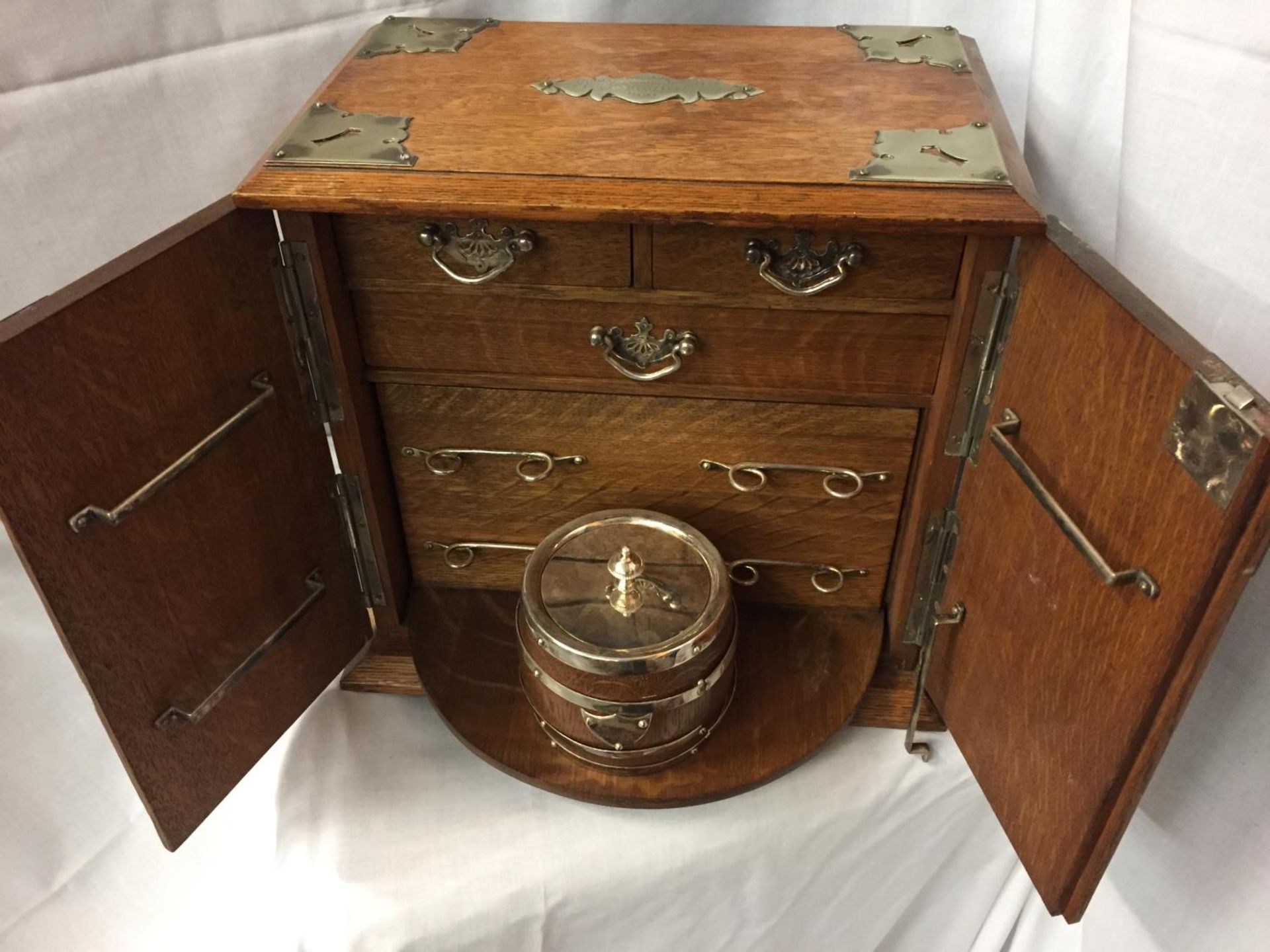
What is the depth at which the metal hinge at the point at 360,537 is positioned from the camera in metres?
0.91

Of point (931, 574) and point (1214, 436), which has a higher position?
point (1214, 436)

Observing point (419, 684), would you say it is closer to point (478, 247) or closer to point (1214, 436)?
point (478, 247)

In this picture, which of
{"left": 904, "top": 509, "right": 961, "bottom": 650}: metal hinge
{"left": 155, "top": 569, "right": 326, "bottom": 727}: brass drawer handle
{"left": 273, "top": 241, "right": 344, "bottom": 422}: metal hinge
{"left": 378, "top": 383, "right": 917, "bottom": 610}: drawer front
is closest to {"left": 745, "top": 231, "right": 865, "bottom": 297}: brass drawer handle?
{"left": 378, "top": 383, "right": 917, "bottom": 610}: drawer front

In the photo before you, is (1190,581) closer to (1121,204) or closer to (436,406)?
(1121,204)

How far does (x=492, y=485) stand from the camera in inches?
36.7

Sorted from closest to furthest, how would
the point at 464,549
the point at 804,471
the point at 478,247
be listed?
the point at 478,247 → the point at 804,471 → the point at 464,549

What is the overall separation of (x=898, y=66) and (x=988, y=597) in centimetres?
46

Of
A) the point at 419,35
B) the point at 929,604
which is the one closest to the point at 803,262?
the point at 929,604

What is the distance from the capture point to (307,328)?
0.82 m

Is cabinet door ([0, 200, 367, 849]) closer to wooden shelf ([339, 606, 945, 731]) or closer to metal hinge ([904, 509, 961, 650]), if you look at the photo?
wooden shelf ([339, 606, 945, 731])

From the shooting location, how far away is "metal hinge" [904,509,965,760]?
2.84 feet

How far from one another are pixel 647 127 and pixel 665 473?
0.93 ft

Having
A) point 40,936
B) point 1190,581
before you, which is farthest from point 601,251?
point 40,936

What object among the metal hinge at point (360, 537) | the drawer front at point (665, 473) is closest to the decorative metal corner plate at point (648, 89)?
the drawer front at point (665, 473)
